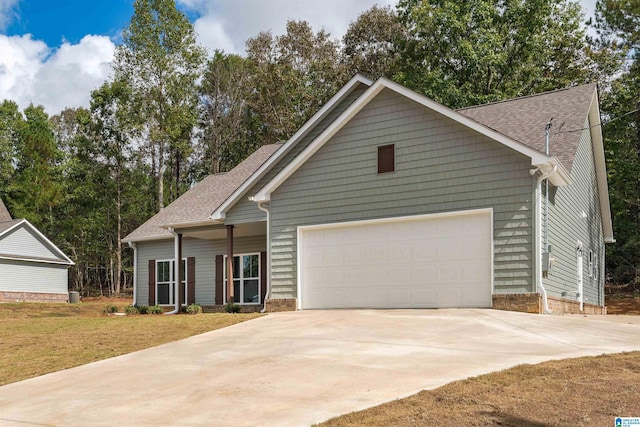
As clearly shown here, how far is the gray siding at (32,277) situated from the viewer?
36594mm

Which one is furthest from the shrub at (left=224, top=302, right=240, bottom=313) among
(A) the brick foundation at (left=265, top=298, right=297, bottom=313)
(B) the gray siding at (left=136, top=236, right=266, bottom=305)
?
(B) the gray siding at (left=136, top=236, right=266, bottom=305)

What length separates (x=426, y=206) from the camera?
52.6 feet

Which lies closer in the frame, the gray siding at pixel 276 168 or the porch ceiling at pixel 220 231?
the gray siding at pixel 276 168

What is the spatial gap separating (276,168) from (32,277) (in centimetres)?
2429

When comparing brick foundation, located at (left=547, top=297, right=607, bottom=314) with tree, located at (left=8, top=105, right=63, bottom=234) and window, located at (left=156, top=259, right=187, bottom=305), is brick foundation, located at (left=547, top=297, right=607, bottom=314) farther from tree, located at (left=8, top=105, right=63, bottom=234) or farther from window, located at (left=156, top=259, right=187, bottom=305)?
tree, located at (left=8, top=105, right=63, bottom=234)

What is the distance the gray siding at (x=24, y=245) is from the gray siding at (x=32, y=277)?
584 mm

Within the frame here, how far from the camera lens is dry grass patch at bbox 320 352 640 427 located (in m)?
6.24

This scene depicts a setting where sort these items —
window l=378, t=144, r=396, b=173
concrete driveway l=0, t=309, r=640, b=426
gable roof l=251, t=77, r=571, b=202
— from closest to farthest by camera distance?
concrete driveway l=0, t=309, r=640, b=426 → gable roof l=251, t=77, r=571, b=202 → window l=378, t=144, r=396, b=173

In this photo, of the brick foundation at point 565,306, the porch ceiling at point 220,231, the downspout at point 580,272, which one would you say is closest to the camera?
the brick foundation at point 565,306

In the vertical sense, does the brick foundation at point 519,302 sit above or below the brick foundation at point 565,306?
above

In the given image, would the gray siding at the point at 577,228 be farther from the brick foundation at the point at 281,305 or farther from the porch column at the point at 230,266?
the porch column at the point at 230,266

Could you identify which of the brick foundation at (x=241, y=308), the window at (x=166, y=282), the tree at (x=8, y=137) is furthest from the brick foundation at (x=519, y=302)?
the tree at (x=8, y=137)

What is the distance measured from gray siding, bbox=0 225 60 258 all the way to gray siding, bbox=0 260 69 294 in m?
0.58

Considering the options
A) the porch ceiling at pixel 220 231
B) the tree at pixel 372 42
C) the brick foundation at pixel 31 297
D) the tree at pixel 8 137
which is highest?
the tree at pixel 372 42
